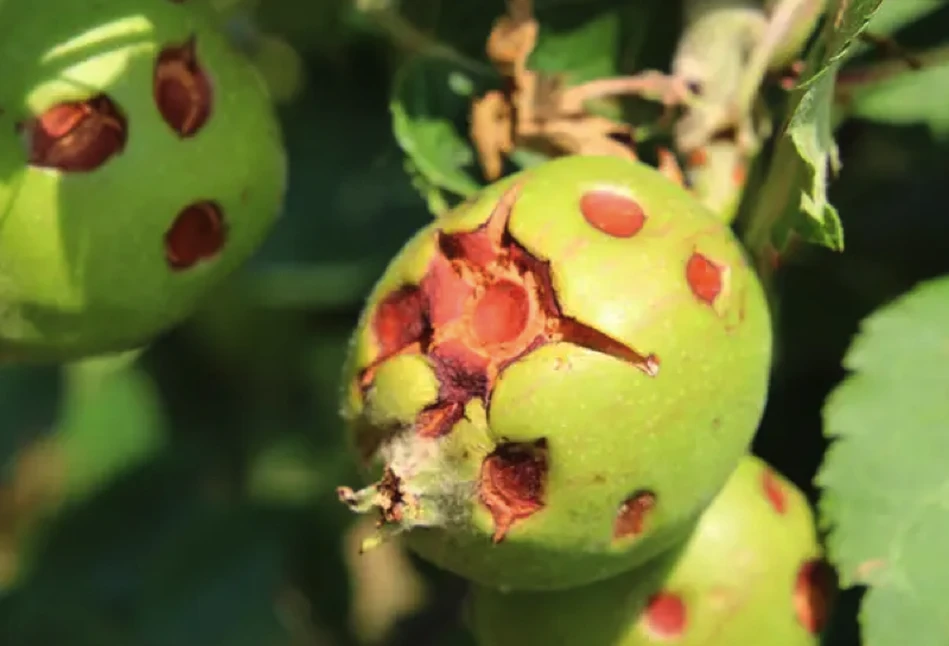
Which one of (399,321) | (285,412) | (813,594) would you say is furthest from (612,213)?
(285,412)

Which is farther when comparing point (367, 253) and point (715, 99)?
point (367, 253)

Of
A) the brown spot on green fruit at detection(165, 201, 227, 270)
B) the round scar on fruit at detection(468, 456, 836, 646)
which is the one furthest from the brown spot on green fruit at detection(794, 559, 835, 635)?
the brown spot on green fruit at detection(165, 201, 227, 270)

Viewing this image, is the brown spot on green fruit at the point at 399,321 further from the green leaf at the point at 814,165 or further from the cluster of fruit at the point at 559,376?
the green leaf at the point at 814,165

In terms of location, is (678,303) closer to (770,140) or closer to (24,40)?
(770,140)

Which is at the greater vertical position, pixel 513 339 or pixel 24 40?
pixel 24 40

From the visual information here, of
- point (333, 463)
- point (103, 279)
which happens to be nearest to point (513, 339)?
point (103, 279)

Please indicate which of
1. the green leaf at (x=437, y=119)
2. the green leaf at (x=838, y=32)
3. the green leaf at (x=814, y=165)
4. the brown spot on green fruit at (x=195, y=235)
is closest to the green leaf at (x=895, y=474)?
the green leaf at (x=814, y=165)
